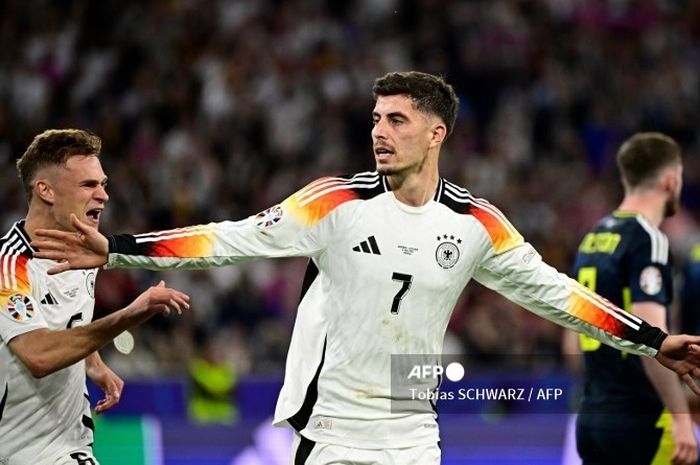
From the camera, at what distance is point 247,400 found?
39.5ft

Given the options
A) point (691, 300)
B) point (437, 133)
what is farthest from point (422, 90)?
point (691, 300)

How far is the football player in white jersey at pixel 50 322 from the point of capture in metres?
5.43

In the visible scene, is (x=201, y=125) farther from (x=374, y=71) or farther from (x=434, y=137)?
(x=434, y=137)

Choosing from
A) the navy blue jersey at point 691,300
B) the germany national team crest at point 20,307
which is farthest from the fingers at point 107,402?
the navy blue jersey at point 691,300

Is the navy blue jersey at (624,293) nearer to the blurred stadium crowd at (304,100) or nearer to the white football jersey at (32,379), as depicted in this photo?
the white football jersey at (32,379)

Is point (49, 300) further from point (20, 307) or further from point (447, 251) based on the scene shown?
point (447, 251)

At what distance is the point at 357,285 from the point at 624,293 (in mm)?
2242

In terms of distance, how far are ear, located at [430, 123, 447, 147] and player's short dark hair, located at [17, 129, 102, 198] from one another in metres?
1.55

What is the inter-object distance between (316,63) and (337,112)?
3.14ft

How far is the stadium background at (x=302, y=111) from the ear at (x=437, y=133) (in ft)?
23.0

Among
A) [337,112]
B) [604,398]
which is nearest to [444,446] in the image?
[604,398]

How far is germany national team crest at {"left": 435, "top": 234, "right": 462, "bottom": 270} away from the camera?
562 cm

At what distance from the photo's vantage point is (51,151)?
583 cm

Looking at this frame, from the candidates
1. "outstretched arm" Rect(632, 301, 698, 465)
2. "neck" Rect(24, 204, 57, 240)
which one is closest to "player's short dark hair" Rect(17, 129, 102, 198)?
"neck" Rect(24, 204, 57, 240)
